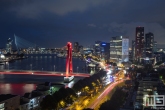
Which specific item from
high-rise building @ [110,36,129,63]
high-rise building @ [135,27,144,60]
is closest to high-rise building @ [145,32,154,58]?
high-rise building @ [135,27,144,60]

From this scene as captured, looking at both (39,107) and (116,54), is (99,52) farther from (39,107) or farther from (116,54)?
(39,107)

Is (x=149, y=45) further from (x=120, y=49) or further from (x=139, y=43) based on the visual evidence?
(x=120, y=49)

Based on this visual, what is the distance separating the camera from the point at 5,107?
531cm

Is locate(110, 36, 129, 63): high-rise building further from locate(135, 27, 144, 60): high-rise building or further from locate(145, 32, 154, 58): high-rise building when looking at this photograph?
locate(145, 32, 154, 58): high-rise building

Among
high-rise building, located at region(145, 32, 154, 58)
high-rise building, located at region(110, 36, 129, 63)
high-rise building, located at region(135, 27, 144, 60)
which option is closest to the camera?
high-rise building, located at region(110, 36, 129, 63)

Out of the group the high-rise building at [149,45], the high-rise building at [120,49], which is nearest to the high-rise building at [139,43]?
the high-rise building at [149,45]

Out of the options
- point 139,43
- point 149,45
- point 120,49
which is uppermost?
point 139,43

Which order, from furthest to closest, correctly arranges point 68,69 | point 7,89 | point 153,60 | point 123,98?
point 153,60 < point 68,69 < point 7,89 < point 123,98

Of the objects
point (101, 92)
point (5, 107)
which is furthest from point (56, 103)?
point (101, 92)

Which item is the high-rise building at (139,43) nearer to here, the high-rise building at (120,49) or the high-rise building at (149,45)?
the high-rise building at (149,45)

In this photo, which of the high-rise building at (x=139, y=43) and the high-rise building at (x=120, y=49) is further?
the high-rise building at (x=139, y=43)

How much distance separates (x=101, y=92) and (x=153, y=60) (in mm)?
17505

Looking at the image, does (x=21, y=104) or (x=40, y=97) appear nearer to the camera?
(x=21, y=104)

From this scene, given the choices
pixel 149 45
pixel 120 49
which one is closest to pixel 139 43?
pixel 149 45
